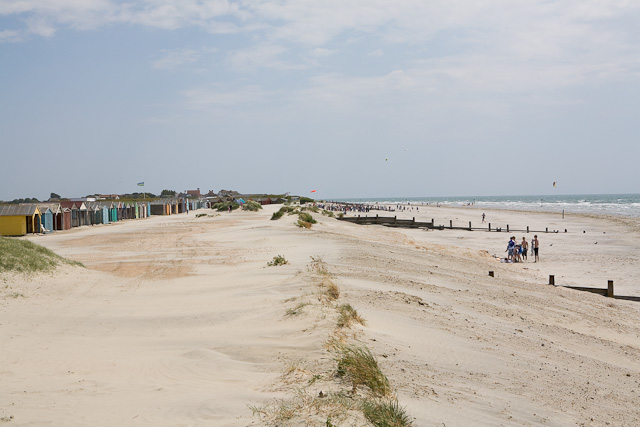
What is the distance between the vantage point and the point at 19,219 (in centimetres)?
3659

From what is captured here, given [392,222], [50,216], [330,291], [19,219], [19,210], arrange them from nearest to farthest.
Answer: [330,291], [19,219], [19,210], [50,216], [392,222]

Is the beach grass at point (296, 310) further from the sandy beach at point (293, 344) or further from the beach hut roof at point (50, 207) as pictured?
the beach hut roof at point (50, 207)

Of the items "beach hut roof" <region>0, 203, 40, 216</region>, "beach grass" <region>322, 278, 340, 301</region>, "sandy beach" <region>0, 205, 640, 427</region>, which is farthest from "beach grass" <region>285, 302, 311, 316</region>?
"beach hut roof" <region>0, 203, 40, 216</region>

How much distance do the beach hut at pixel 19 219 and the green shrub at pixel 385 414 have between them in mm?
37899

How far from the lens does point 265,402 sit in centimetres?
507

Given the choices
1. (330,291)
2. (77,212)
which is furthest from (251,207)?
(330,291)

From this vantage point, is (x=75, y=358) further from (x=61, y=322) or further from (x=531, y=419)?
(x=531, y=419)

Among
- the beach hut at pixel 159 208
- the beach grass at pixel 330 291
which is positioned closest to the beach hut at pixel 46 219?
the beach grass at pixel 330 291

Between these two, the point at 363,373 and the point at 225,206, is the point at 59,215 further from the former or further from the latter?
the point at 363,373

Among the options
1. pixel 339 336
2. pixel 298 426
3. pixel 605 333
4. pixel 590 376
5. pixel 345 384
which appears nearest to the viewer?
pixel 298 426

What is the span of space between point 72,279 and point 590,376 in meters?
12.9

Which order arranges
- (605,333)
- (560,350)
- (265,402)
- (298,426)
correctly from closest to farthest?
(298,426) → (265,402) → (560,350) → (605,333)

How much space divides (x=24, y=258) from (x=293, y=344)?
10.2m

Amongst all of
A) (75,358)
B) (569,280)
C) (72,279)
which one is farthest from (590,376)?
(569,280)
